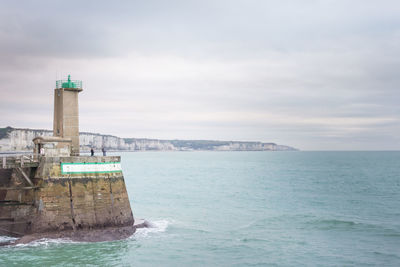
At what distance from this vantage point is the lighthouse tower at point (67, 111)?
30688 mm

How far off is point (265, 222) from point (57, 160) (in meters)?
17.8

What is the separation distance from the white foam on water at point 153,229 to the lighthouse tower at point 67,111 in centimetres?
762

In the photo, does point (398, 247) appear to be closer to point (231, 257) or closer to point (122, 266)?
point (231, 257)

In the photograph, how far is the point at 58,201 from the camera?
85.3 feet

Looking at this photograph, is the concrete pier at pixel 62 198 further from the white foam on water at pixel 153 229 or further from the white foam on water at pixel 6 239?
the white foam on water at pixel 153 229

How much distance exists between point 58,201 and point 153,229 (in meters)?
7.63

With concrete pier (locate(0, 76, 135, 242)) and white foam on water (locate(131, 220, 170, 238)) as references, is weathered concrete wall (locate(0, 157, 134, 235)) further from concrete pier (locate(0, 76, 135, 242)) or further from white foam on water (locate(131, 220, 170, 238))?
white foam on water (locate(131, 220, 170, 238))

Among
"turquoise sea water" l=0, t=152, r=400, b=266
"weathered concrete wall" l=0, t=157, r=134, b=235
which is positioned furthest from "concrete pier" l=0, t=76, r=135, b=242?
"turquoise sea water" l=0, t=152, r=400, b=266

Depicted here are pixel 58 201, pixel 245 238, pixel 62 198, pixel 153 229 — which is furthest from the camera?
pixel 153 229

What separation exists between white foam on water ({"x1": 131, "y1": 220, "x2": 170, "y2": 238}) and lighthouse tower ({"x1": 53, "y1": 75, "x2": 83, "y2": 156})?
7.62m

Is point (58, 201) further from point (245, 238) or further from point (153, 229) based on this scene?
point (245, 238)

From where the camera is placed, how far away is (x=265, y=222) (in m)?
35.2

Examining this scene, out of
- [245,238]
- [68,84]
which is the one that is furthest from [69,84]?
[245,238]

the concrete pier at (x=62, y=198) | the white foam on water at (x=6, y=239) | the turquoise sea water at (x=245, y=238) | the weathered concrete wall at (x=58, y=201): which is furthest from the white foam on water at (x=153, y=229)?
the white foam on water at (x=6, y=239)
